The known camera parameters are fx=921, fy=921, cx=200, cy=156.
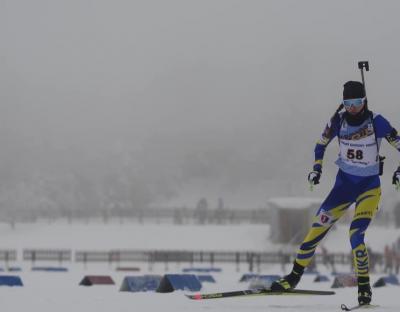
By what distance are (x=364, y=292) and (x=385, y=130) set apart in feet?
5.14

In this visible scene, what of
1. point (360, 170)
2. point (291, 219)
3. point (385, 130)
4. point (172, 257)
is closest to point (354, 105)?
point (385, 130)

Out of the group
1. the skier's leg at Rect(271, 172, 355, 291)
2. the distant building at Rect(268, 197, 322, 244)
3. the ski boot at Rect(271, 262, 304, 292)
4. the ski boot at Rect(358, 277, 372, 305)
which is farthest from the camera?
the distant building at Rect(268, 197, 322, 244)

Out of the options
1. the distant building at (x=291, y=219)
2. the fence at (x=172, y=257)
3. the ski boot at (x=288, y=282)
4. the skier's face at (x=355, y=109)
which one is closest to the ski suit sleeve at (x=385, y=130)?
the skier's face at (x=355, y=109)

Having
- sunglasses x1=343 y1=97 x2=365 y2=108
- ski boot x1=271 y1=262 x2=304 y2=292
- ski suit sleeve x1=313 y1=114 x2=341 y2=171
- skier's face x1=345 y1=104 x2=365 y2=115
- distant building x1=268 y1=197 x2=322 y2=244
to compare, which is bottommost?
distant building x1=268 y1=197 x2=322 y2=244

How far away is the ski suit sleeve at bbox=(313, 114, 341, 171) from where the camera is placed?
9117mm

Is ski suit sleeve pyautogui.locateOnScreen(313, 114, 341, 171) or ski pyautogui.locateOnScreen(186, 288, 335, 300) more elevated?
ski suit sleeve pyautogui.locateOnScreen(313, 114, 341, 171)

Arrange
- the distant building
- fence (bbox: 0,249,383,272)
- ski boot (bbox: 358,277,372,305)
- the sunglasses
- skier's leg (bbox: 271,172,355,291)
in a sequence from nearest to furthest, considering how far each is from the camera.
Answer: ski boot (bbox: 358,277,372,305) < the sunglasses < skier's leg (bbox: 271,172,355,291) < fence (bbox: 0,249,383,272) < the distant building

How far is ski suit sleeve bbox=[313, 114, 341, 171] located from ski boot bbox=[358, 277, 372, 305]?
1.20 meters

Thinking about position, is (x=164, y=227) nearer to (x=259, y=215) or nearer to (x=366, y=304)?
(x=259, y=215)

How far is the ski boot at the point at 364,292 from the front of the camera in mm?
8680

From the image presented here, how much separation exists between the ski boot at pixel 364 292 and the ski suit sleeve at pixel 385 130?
1.32 m

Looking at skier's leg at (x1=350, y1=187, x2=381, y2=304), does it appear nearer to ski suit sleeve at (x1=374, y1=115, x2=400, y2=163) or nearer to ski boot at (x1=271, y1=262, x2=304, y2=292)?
ski suit sleeve at (x1=374, y1=115, x2=400, y2=163)

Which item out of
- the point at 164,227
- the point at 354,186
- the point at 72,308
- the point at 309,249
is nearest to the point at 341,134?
the point at 354,186

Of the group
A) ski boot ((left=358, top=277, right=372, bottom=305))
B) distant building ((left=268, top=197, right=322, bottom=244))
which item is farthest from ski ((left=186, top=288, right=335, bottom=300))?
distant building ((left=268, top=197, right=322, bottom=244))
